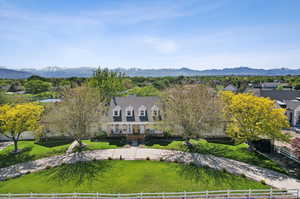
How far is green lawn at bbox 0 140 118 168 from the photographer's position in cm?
2256

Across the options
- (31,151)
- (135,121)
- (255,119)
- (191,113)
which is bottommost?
(31,151)

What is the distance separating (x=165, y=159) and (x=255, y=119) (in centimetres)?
1266

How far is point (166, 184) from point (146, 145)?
10.1 m

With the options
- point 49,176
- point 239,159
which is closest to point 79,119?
point 49,176

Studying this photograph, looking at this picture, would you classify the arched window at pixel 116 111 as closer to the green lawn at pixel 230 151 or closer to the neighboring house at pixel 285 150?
the green lawn at pixel 230 151

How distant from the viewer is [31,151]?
81.8 feet

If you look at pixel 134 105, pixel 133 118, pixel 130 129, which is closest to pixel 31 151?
pixel 130 129

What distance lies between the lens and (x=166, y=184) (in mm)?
17000

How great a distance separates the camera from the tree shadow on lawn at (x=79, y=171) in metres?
18.2

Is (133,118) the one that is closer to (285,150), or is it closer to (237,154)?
(237,154)

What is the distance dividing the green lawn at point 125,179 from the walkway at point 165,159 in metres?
1.22

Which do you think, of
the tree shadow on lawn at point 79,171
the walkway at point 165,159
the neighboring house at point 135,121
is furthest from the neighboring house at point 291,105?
the tree shadow on lawn at point 79,171

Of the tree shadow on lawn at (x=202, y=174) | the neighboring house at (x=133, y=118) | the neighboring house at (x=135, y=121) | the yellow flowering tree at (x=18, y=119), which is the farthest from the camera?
the neighboring house at (x=133, y=118)

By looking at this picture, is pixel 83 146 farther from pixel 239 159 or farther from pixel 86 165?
pixel 239 159
